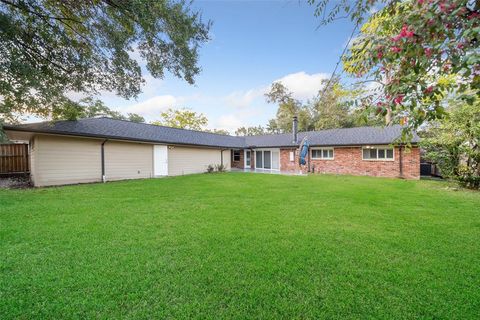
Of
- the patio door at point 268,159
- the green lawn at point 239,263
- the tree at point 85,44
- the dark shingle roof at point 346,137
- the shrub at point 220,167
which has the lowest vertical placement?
the green lawn at point 239,263

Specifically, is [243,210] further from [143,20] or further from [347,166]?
[347,166]

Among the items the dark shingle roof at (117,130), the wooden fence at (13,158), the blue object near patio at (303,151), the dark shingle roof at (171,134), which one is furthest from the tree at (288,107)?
the wooden fence at (13,158)

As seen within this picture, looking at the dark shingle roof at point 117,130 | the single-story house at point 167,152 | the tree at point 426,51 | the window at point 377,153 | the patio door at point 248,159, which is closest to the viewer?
the tree at point 426,51

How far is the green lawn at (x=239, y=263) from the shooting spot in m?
2.14

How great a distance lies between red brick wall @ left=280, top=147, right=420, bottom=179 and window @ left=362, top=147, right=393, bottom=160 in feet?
0.82

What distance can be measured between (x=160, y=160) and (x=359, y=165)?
43.5ft

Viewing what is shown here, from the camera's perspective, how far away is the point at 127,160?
1280cm

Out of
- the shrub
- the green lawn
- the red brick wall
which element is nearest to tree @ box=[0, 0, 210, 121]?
the green lawn

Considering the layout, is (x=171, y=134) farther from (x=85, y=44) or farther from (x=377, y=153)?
(x=377, y=153)

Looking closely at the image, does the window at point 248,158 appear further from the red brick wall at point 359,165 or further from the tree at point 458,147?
the tree at point 458,147

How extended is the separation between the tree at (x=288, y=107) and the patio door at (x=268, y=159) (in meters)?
12.5

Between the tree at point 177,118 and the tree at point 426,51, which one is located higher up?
the tree at point 177,118

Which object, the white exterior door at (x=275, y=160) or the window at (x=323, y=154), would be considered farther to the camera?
the white exterior door at (x=275, y=160)

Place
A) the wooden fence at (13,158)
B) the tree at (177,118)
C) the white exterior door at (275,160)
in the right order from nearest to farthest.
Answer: the wooden fence at (13,158) → the white exterior door at (275,160) → the tree at (177,118)
